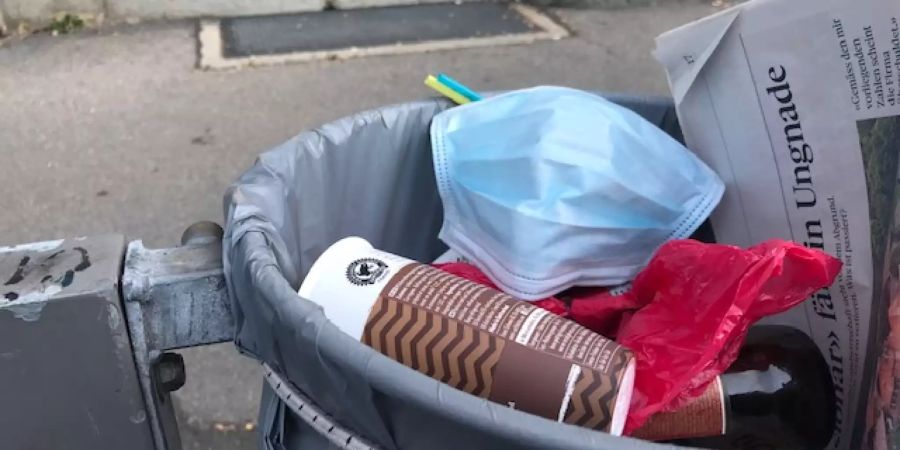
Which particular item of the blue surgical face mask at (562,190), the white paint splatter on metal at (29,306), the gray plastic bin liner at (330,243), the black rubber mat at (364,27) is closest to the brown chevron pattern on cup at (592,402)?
the gray plastic bin liner at (330,243)

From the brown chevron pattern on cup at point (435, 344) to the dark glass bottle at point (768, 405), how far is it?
21 cm

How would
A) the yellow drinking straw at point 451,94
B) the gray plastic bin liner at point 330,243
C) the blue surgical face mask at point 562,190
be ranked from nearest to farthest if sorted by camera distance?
the gray plastic bin liner at point 330,243 < the blue surgical face mask at point 562,190 < the yellow drinking straw at point 451,94

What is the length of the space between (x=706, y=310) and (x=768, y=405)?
12 centimetres

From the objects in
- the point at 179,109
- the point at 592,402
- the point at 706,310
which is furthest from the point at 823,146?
the point at 179,109

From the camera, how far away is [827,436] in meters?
0.96

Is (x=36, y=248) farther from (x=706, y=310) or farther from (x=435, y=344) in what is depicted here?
(x=706, y=310)

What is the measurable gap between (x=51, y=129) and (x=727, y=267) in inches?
82.3

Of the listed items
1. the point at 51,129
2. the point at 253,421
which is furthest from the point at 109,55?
the point at 253,421

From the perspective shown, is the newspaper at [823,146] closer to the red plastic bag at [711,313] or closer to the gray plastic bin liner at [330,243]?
the red plastic bag at [711,313]

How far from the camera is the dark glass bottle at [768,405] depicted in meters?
0.88

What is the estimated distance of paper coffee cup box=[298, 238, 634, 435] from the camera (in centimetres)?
76

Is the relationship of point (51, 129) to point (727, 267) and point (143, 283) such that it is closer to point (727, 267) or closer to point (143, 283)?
point (143, 283)

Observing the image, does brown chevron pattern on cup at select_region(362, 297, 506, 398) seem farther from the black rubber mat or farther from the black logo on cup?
the black rubber mat

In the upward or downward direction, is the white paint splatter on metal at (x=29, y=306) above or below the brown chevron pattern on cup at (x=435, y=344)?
above
